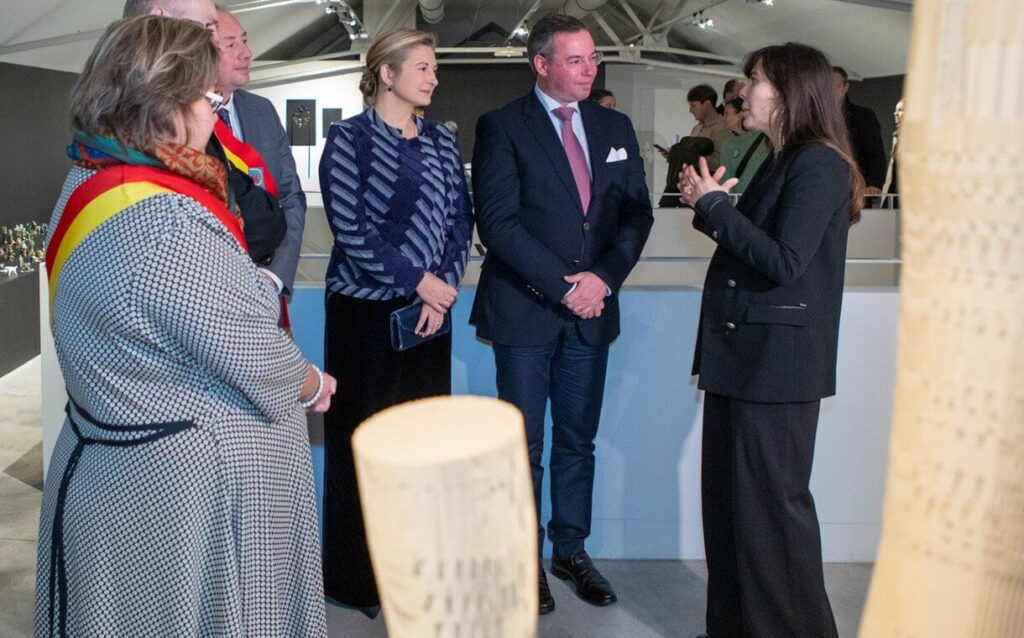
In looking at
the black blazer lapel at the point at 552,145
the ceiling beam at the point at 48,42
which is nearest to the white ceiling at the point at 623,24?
the ceiling beam at the point at 48,42

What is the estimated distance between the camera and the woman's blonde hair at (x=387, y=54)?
267cm

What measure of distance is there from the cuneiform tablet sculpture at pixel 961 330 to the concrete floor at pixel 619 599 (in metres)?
2.42

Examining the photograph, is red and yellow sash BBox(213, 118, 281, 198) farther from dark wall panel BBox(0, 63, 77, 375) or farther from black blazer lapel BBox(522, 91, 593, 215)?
dark wall panel BBox(0, 63, 77, 375)

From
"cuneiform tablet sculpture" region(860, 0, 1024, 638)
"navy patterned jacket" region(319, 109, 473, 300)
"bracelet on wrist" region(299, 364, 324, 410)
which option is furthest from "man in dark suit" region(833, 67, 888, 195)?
"cuneiform tablet sculpture" region(860, 0, 1024, 638)

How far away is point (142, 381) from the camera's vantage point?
4.87 feet

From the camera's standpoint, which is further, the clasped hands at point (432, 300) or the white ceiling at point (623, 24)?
the white ceiling at point (623, 24)

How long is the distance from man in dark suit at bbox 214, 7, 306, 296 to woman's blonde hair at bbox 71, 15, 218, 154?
3.14ft

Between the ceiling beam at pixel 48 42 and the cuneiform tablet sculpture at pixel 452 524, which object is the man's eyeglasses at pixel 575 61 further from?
the ceiling beam at pixel 48 42

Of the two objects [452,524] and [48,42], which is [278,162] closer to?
[452,524]

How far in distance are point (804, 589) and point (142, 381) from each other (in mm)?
1581

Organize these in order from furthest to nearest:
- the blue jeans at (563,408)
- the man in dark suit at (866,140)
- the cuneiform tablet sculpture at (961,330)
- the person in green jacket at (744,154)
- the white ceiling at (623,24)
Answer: the white ceiling at (623,24)
the man in dark suit at (866,140)
the person in green jacket at (744,154)
the blue jeans at (563,408)
the cuneiform tablet sculpture at (961,330)

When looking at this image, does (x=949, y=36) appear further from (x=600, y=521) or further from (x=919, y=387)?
(x=600, y=521)

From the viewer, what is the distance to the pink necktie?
2.82 metres

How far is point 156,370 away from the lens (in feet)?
4.86
